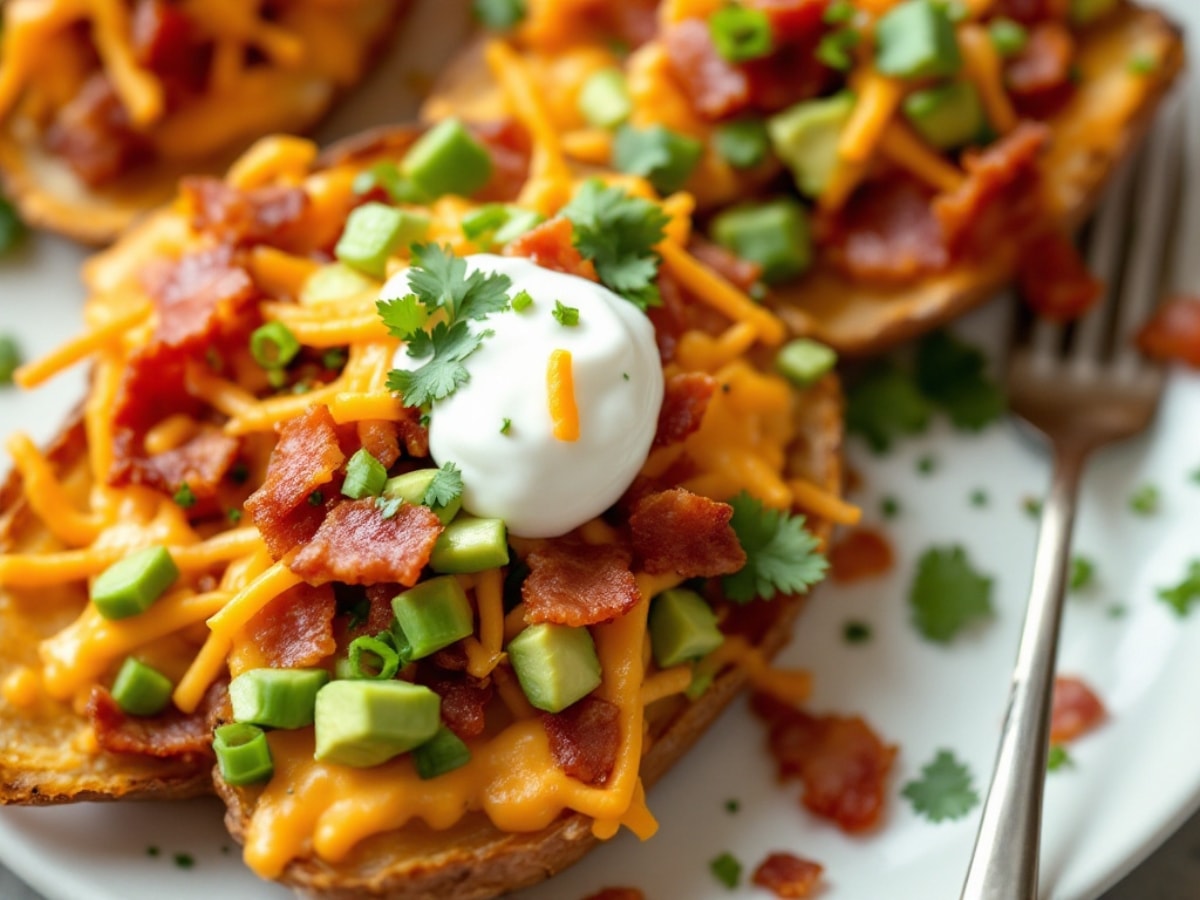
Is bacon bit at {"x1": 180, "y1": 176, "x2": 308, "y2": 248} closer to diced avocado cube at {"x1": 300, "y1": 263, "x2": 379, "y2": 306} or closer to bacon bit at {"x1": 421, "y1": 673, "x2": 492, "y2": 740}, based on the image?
diced avocado cube at {"x1": 300, "y1": 263, "x2": 379, "y2": 306}

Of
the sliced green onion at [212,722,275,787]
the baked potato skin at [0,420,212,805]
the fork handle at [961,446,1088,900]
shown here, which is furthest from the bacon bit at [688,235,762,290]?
the baked potato skin at [0,420,212,805]

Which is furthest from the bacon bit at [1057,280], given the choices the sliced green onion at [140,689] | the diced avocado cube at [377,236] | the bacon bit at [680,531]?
the sliced green onion at [140,689]

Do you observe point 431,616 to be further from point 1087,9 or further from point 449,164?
point 1087,9

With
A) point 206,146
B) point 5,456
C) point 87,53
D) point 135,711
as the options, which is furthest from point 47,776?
point 87,53

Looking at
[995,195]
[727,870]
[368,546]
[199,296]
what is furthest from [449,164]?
[727,870]

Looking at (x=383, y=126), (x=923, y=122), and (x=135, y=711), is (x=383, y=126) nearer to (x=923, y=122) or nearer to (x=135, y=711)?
(x=923, y=122)

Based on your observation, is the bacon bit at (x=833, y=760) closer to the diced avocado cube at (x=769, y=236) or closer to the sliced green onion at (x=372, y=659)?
the sliced green onion at (x=372, y=659)

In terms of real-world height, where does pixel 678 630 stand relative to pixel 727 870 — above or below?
above

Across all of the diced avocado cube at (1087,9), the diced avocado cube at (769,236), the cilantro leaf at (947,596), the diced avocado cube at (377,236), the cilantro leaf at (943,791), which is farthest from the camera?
the diced avocado cube at (1087,9)
